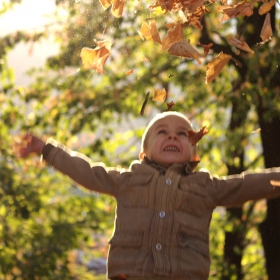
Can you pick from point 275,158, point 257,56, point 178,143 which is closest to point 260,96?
point 257,56

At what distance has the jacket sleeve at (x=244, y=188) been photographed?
492 centimetres

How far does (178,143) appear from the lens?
526 cm

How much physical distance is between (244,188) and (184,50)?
46.5 inches

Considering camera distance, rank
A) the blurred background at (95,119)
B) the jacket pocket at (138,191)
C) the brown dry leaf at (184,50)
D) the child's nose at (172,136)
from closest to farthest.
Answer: the brown dry leaf at (184,50) < the jacket pocket at (138,191) < the child's nose at (172,136) < the blurred background at (95,119)

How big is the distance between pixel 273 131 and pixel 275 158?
0.87 ft

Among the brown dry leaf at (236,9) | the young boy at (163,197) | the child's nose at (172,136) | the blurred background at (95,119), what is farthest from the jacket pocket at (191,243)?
the blurred background at (95,119)

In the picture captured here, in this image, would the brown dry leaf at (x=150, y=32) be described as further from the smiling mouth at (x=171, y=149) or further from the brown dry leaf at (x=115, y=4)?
the smiling mouth at (x=171, y=149)

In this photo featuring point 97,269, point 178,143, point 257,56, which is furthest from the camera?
point 97,269

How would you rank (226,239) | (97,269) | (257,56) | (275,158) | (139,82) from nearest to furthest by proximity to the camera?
(275,158)
(257,56)
(139,82)
(226,239)
(97,269)

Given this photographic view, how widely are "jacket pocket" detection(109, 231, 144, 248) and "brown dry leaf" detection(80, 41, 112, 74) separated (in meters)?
1.02

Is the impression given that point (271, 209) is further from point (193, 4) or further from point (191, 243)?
point (193, 4)

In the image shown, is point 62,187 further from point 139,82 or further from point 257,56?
point 257,56

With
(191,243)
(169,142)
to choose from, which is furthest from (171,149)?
(191,243)

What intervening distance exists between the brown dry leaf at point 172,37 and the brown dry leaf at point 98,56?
0.48m
